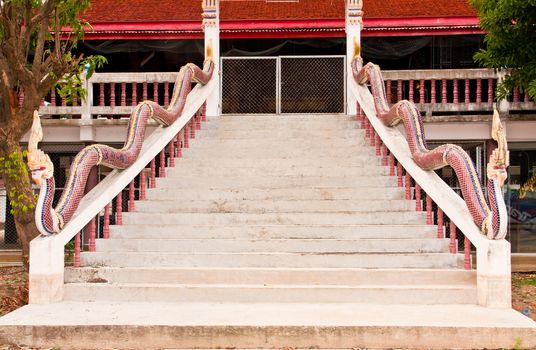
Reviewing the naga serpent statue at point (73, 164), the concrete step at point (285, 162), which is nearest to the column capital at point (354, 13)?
the concrete step at point (285, 162)

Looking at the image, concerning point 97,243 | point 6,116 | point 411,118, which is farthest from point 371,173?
point 6,116

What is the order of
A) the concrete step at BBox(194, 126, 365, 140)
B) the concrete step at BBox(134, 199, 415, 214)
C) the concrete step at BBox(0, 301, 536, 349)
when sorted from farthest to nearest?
1. the concrete step at BBox(194, 126, 365, 140)
2. the concrete step at BBox(134, 199, 415, 214)
3. the concrete step at BBox(0, 301, 536, 349)

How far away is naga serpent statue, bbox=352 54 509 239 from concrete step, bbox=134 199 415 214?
77 cm

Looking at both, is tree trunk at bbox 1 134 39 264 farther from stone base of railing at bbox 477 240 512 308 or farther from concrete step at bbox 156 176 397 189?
stone base of railing at bbox 477 240 512 308

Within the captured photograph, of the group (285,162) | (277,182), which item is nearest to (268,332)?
(277,182)

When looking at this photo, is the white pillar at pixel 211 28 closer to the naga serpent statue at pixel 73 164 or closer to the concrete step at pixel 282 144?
the concrete step at pixel 282 144

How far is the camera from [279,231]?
6750 millimetres

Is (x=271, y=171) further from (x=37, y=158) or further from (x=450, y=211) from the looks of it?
(x=37, y=158)

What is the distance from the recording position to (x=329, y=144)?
8.99 m

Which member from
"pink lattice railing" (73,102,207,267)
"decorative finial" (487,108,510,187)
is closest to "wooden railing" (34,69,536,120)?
"pink lattice railing" (73,102,207,267)

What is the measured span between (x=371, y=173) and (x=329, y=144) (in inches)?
45.5

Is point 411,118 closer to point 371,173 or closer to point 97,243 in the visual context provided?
point 371,173

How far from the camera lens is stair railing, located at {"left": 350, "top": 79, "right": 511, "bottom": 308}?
5.39 m

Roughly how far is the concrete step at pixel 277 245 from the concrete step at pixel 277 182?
1.40m
